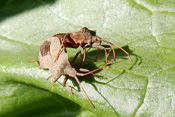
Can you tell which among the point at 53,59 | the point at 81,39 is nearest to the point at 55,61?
the point at 53,59

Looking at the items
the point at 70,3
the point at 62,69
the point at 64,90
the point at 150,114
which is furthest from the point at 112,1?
the point at 150,114

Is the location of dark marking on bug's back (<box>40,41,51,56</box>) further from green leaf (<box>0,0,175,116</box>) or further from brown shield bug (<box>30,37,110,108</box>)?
green leaf (<box>0,0,175,116</box>)

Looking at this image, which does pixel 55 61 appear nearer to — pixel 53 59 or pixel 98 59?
pixel 53 59

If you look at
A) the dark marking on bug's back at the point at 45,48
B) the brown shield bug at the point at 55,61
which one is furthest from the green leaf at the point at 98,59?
the dark marking on bug's back at the point at 45,48

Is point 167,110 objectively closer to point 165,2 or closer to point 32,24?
point 165,2

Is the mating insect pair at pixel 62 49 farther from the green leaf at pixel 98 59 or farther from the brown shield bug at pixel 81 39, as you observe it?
the green leaf at pixel 98 59

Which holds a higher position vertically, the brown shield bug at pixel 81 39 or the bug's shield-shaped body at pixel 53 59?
the brown shield bug at pixel 81 39

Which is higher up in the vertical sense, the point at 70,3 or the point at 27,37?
the point at 70,3

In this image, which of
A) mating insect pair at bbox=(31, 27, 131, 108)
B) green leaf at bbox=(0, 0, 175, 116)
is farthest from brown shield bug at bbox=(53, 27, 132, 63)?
green leaf at bbox=(0, 0, 175, 116)
